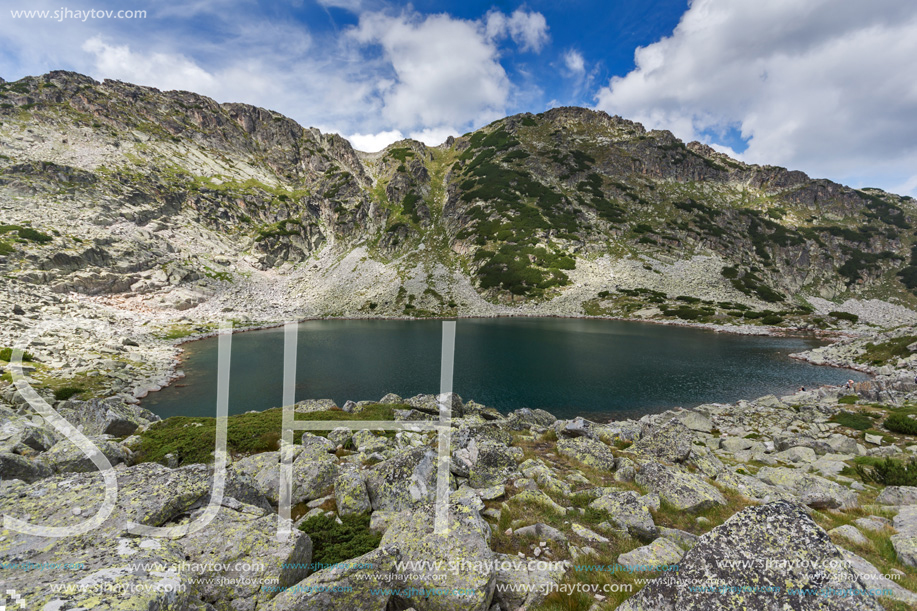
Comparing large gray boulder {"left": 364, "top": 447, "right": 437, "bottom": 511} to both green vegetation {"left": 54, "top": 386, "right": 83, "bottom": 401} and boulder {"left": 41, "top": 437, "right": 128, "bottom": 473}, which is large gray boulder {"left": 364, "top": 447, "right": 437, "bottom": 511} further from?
green vegetation {"left": 54, "top": 386, "right": 83, "bottom": 401}

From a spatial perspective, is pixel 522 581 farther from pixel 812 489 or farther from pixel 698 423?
pixel 698 423

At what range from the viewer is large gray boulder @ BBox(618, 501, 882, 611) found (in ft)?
11.6

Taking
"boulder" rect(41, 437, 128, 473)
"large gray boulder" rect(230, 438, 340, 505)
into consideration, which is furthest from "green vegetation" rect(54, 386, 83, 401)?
"large gray boulder" rect(230, 438, 340, 505)

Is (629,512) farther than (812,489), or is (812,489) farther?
(812,489)

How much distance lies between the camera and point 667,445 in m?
14.5

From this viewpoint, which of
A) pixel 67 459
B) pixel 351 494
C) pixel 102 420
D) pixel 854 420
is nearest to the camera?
pixel 351 494


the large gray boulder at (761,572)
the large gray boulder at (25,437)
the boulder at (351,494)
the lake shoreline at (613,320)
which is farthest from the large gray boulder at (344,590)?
the lake shoreline at (613,320)

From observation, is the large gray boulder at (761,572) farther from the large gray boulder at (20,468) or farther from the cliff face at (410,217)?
the cliff face at (410,217)

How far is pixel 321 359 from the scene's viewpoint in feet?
158

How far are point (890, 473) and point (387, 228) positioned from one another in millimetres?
141263

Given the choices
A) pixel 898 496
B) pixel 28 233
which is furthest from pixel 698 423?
pixel 28 233

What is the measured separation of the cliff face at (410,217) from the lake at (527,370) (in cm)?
3390

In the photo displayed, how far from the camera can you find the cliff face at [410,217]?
89.7 m

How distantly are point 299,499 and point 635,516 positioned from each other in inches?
342
